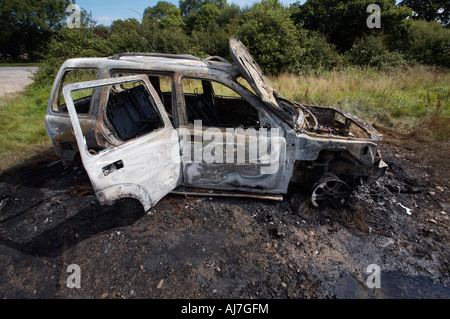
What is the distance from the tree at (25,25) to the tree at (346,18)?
987 inches

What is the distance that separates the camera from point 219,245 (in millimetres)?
2764

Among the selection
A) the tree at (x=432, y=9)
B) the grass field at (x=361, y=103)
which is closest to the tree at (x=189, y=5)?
the tree at (x=432, y=9)

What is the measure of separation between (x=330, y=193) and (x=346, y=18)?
15012mm

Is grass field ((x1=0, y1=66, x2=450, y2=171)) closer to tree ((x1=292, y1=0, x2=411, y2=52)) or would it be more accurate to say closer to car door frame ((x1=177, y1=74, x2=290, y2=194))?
car door frame ((x1=177, y1=74, x2=290, y2=194))

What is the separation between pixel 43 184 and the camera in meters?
3.83

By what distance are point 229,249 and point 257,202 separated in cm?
91

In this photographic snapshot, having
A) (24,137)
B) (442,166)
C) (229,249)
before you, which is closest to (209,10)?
(24,137)

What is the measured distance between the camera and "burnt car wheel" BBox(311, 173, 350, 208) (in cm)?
317

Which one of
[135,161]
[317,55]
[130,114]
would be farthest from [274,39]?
[135,161]

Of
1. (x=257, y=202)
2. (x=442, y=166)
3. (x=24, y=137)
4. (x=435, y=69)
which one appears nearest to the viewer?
(x=257, y=202)

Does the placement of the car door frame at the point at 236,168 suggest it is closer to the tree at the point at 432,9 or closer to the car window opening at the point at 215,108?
the car window opening at the point at 215,108
